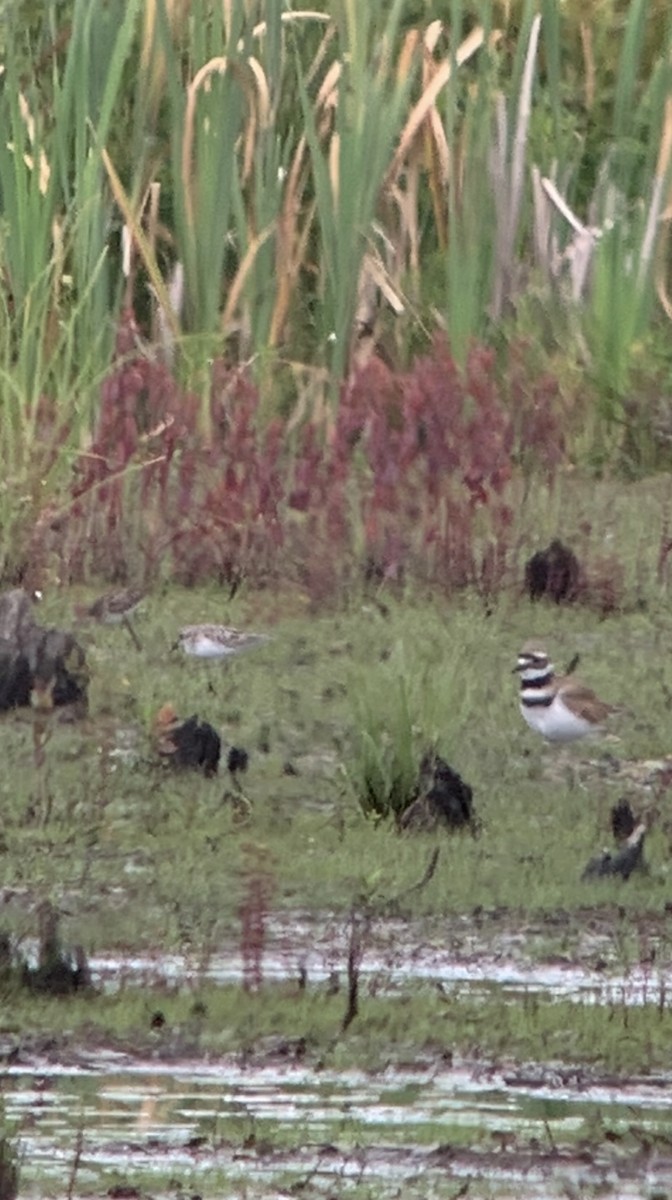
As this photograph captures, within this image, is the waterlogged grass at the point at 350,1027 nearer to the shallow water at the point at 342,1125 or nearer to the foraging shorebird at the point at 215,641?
the shallow water at the point at 342,1125

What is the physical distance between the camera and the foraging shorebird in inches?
367

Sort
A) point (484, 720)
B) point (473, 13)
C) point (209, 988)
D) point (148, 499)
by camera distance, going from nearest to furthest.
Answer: point (209, 988), point (484, 720), point (148, 499), point (473, 13)

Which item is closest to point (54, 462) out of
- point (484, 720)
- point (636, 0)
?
point (484, 720)

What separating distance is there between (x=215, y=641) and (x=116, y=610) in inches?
29.2

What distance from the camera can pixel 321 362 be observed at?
12602 mm

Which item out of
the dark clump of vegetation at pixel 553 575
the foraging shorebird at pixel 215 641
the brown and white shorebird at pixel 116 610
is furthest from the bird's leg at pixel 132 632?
the dark clump of vegetation at pixel 553 575

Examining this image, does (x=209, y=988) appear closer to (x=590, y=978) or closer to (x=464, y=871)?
(x=590, y=978)

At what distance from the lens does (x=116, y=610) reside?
32.8ft

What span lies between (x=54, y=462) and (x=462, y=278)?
2.71m

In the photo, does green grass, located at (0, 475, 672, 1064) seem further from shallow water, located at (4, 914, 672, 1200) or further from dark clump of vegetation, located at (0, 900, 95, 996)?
shallow water, located at (4, 914, 672, 1200)

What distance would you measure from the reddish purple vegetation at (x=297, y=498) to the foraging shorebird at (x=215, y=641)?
3.75 ft

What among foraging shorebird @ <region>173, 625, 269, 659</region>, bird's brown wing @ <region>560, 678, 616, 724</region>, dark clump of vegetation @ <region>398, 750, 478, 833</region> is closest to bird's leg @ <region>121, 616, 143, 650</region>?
foraging shorebird @ <region>173, 625, 269, 659</region>

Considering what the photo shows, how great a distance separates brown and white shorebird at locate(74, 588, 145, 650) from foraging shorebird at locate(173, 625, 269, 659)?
1.74 ft

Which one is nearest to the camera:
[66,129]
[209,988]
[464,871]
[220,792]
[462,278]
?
[209,988]
